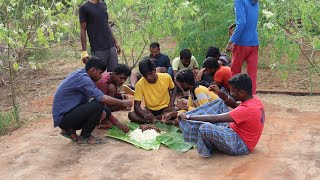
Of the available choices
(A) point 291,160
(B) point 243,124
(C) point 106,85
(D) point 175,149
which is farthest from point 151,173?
(C) point 106,85

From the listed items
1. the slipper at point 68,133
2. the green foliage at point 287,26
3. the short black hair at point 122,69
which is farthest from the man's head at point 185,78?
the green foliage at point 287,26

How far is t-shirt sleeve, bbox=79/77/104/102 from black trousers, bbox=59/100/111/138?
0.40 feet

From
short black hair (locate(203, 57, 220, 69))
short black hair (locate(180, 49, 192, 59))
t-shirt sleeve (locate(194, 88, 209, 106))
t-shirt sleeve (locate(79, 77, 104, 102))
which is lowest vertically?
t-shirt sleeve (locate(194, 88, 209, 106))

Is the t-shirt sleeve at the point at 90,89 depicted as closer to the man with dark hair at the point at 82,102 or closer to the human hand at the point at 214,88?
the man with dark hair at the point at 82,102

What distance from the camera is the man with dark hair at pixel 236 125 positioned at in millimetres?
4273

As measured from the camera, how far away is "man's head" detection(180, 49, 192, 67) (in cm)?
641

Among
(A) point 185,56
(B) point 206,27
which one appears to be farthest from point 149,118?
(B) point 206,27

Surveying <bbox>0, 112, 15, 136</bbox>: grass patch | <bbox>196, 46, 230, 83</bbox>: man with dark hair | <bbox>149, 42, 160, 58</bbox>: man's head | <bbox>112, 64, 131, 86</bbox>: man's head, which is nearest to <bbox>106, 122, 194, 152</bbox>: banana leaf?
<bbox>112, 64, 131, 86</bbox>: man's head

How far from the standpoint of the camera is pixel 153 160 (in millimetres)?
4500

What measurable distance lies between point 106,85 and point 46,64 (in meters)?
6.16

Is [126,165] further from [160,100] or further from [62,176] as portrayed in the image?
[160,100]

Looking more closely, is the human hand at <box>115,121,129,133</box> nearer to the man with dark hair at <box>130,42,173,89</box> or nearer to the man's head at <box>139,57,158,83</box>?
the man's head at <box>139,57,158,83</box>

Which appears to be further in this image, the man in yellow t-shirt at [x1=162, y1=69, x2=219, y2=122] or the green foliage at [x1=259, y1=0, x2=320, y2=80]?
the green foliage at [x1=259, y1=0, x2=320, y2=80]

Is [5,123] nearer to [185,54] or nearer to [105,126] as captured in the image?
[105,126]
